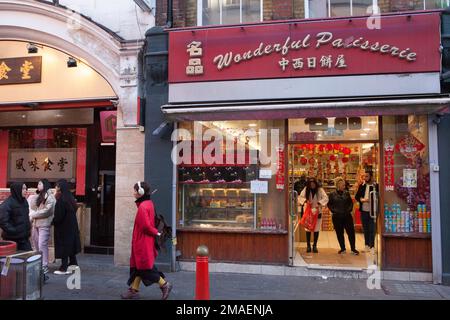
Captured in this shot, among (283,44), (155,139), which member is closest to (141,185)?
(155,139)

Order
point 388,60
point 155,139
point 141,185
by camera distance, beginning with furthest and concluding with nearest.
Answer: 1. point 155,139
2. point 388,60
3. point 141,185

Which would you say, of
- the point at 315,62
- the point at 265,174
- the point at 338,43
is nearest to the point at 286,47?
the point at 315,62

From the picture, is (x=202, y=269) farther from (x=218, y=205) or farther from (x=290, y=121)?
(x=290, y=121)

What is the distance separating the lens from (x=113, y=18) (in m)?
9.66

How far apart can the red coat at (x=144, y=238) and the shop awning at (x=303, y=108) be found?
2624 millimetres

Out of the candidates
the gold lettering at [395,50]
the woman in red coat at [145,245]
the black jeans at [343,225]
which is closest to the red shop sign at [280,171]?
the black jeans at [343,225]

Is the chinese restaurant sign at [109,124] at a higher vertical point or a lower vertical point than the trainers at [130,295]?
higher

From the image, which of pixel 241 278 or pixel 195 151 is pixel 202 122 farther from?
pixel 241 278

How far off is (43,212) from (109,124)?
8.35 feet

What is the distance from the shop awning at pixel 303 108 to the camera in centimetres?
751

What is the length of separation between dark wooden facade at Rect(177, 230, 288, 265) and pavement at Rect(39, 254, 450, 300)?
1.22ft

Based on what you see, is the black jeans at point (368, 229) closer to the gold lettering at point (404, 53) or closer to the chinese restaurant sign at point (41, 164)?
the gold lettering at point (404, 53)

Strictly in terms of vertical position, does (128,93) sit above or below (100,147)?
above

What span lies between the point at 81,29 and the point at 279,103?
4718 millimetres
